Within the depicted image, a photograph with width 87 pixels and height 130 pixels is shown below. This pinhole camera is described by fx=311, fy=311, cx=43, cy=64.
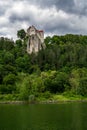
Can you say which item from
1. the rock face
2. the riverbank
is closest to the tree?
the rock face

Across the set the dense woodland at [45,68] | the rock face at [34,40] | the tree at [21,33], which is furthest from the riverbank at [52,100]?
the tree at [21,33]

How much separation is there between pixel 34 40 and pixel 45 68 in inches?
738

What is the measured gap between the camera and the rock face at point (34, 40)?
171000mm

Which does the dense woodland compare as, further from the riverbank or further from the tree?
the riverbank

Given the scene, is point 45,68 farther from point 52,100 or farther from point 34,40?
point 52,100

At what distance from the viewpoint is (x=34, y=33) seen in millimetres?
171500

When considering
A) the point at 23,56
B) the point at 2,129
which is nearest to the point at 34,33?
the point at 23,56

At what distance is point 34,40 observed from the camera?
560 ft

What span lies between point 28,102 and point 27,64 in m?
46.9

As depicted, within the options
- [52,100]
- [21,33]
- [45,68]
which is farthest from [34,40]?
[52,100]

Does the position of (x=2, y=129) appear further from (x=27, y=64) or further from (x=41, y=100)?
(x=27, y=64)

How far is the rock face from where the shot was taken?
171 m

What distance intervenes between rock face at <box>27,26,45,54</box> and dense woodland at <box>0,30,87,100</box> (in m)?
3.82

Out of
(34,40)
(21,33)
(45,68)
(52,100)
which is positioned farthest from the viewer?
(21,33)
